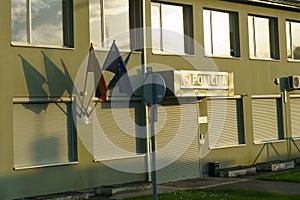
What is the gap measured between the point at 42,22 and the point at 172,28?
5.25m

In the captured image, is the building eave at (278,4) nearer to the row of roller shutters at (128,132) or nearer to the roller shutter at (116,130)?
the row of roller shutters at (128,132)

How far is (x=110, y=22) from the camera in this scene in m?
17.0

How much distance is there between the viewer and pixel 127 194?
15375 mm

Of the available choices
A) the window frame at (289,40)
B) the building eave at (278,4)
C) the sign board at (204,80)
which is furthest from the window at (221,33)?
the window frame at (289,40)

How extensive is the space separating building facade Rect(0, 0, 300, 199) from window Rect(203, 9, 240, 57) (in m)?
0.04

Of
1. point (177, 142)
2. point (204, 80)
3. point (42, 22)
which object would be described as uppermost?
point (42, 22)

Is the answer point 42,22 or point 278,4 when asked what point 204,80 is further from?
point 278,4

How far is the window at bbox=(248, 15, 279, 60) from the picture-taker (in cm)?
2214

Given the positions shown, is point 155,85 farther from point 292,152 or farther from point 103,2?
point 292,152

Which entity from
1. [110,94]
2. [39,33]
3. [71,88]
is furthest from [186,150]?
[39,33]

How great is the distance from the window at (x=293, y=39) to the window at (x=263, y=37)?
0.89m

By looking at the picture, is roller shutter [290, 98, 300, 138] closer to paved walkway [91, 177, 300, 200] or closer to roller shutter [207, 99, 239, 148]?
roller shutter [207, 99, 239, 148]

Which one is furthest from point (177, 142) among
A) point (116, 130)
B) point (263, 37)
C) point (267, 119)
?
point (263, 37)

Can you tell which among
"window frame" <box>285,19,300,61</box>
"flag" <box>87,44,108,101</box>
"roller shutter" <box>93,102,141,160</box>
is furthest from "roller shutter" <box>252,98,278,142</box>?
"flag" <box>87,44,108,101</box>
